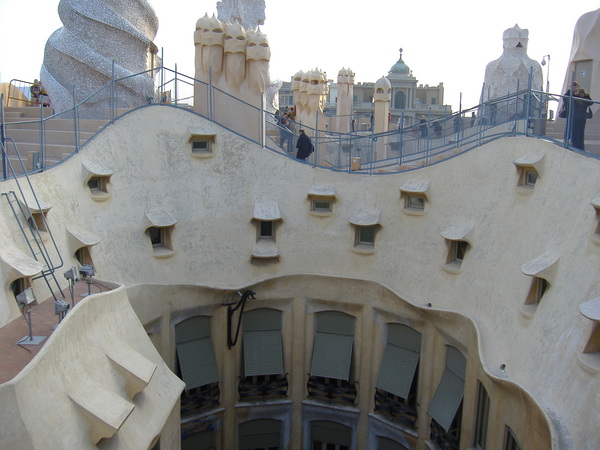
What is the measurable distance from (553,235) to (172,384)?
807 centimetres

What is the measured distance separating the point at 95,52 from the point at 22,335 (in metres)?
13.2

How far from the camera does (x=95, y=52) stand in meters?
21.3

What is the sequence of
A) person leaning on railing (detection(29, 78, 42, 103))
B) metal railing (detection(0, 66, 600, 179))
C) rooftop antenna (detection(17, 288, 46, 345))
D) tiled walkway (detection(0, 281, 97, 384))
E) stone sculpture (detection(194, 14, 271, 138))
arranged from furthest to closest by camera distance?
person leaning on railing (detection(29, 78, 42, 103)), stone sculpture (detection(194, 14, 271, 138)), metal railing (detection(0, 66, 600, 179)), rooftop antenna (detection(17, 288, 46, 345)), tiled walkway (detection(0, 281, 97, 384))

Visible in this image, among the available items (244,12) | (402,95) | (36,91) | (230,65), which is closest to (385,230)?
(230,65)

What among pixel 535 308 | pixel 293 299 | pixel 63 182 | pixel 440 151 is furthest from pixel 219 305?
pixel 535 308

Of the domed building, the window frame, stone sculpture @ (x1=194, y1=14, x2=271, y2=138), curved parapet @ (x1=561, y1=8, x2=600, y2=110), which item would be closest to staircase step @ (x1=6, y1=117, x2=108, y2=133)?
→ stone sculpture @ (x1=194, y1=14, x2=271, y2=138)

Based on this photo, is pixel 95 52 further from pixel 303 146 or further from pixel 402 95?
pixel 402 95

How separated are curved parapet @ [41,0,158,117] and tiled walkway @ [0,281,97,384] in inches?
416

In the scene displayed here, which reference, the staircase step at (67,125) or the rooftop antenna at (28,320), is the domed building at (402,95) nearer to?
the staircase step at (67,125)

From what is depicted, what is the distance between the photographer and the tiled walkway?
9477mm

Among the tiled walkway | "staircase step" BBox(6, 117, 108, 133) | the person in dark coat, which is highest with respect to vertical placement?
"staircase step" BBox(6, 117, 108, 133)

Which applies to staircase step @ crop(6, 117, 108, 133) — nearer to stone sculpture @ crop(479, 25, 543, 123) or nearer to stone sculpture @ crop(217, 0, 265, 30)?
stone sculpture @ crop(217, 0, 265, 30)

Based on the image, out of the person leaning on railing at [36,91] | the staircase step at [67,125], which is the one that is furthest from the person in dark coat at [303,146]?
the person leaning on railing at [36,91]

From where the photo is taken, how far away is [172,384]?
12.7 m
